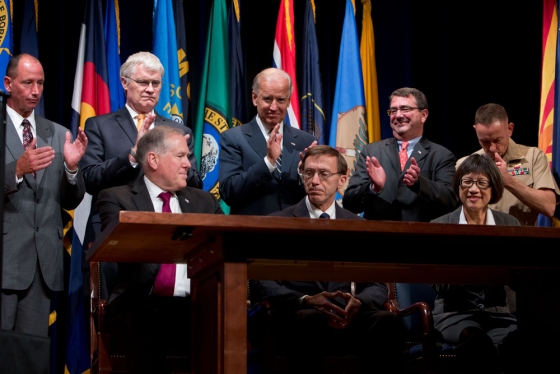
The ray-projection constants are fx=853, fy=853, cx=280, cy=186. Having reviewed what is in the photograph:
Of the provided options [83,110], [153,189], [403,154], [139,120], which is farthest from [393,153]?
[83,110]

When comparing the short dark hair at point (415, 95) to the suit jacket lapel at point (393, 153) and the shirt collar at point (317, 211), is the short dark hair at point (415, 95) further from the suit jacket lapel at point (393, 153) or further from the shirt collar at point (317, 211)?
the shirt collar at point (317, 211)

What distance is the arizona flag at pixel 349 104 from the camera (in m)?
5.57

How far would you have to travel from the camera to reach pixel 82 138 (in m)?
3.99

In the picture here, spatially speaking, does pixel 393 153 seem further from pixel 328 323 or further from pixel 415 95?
pixel 328 323

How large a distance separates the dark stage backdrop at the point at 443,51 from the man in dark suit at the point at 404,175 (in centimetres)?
122

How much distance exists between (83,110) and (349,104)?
172cm

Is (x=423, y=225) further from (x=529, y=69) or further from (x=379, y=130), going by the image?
(x=529, y=69)

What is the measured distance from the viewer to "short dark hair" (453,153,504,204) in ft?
13.5

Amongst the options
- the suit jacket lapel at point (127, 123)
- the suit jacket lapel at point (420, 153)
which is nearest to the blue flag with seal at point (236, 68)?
the suit jacket lapel at point (127, 123)

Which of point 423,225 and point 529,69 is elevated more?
point 529,69

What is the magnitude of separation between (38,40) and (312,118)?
1.80 meters

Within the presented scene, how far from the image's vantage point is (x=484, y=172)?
162 inches

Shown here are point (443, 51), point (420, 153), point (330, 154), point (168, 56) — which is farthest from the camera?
point (443, 51)

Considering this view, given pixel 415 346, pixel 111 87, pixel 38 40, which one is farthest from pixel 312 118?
pixel 415 346
